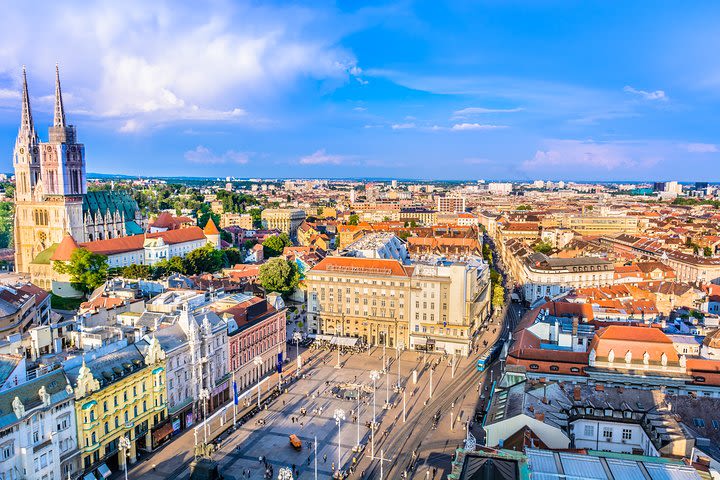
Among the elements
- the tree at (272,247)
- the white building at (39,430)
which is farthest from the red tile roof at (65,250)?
the white building at (39,430)

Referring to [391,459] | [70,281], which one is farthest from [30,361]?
[70,281]

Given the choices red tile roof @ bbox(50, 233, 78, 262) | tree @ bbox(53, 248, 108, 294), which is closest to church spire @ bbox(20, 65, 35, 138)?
red tile roof @ bbox(50, 233, 78, 262)

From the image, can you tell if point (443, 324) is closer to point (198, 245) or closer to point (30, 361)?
point (30, 361)

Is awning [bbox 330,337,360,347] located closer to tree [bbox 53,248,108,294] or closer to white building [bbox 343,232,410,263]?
white building [bbox 343,232,410,263]

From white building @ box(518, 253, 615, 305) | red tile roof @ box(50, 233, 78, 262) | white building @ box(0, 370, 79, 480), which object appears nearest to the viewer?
white building @ box(0, 370, 79, 480)

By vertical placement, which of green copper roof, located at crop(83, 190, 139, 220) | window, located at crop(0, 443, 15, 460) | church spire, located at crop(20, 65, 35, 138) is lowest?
window, located at crop(0, 443, 15, 460)

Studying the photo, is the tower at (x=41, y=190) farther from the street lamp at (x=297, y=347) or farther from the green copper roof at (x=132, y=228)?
the street lamp at (x=297, y=347)
